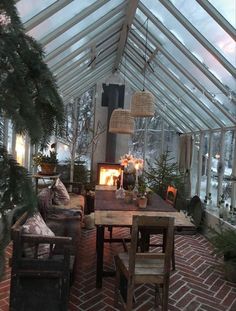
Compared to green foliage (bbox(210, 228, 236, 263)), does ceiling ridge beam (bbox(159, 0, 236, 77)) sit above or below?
above

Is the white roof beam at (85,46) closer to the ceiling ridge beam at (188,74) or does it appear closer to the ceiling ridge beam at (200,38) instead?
the ceiling ridge beam at (188,74)

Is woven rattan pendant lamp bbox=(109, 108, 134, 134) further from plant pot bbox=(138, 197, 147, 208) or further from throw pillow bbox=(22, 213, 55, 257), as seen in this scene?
throw pillow bbox=(22, 213, 55, 257)

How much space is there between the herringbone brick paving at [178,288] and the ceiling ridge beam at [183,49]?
261 cm

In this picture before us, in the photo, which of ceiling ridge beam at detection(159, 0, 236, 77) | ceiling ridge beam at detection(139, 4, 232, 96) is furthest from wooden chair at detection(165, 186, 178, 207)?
ceiling ridge beam at detection(159, 0, 236, 77)

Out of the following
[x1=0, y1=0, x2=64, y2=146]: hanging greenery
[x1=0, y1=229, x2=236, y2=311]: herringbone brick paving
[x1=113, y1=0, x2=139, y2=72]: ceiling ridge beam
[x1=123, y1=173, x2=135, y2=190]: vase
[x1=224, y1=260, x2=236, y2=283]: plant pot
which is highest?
[x1=113, y1=0, x2=139, y2=72]: ceiling ridge beam

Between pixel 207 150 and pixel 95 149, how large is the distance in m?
3.38

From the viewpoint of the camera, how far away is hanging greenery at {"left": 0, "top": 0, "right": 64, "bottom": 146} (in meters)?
0.77

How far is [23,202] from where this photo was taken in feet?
2.52

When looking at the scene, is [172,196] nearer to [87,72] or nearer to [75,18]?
[75,18]

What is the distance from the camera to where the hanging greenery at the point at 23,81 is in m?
0.77

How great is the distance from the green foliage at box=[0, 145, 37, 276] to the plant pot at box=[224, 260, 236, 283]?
3.77 metres

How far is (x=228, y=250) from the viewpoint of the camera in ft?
13.1

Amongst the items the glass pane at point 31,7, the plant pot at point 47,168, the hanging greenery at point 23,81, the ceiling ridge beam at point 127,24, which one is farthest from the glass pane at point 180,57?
the hanging greenery at point 23,81

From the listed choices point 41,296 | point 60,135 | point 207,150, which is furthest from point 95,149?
point 60,135
